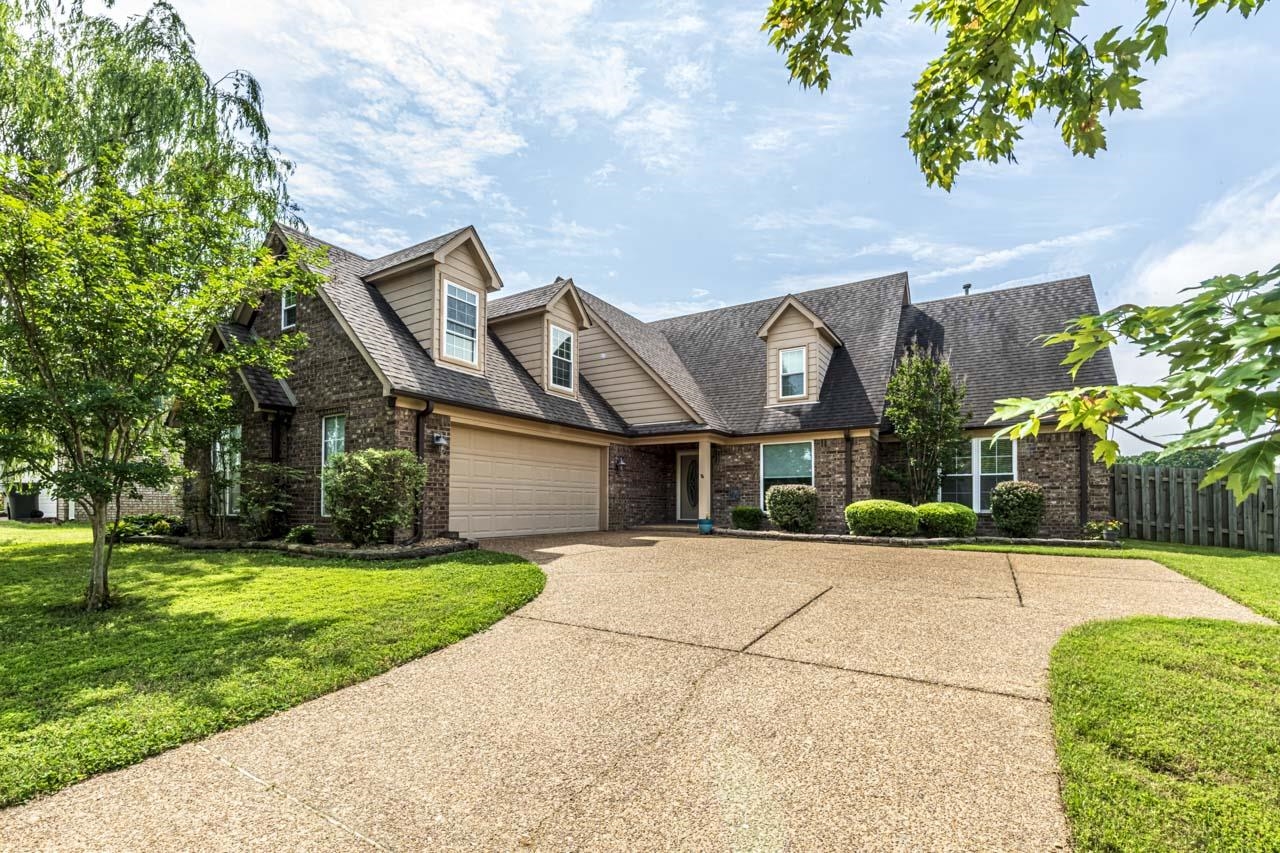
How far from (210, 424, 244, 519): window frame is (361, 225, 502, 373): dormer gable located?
3941mm

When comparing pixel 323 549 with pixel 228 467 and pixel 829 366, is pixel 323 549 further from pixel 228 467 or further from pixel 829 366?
pixel 829 366

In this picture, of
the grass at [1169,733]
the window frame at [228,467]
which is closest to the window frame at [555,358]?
the window frame at [228,467]

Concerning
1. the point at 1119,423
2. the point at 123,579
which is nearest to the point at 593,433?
the point at 123,579

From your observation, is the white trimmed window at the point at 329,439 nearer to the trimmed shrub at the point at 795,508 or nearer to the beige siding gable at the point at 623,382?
the beige siding gable at the point at 623,382

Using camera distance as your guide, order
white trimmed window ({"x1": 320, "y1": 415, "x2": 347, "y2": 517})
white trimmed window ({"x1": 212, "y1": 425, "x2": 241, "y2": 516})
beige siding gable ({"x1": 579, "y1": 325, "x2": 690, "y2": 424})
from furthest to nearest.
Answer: beige siding gable ({"x1": 579, "y1": 325, "x2": 690, "y2": 424}) → white trimmed window ({"x1": 212, "y1": 425, "x2": 241, "y2": 516}) → white trimmed window ({"x1": 320, "y1": 415, "x2": 347, "y2": 517})

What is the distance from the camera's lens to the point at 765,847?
224cm

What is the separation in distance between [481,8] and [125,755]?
675cm

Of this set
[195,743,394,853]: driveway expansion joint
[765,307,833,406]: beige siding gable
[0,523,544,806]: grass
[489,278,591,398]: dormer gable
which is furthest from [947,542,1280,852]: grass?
[489,278,591,398]: dormer gable

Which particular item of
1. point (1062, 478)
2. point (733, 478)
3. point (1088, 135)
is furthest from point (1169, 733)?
point (733, 478)

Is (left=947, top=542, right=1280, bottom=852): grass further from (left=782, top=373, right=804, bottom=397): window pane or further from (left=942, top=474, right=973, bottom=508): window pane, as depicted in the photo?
(left=782, top=373, right=804, bottom=397): window pane

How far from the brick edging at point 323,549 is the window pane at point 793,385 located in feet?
29.4

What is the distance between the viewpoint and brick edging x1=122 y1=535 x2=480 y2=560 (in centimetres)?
866

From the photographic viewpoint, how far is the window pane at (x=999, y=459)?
13141 millimetres

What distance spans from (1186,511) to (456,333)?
15850 mm
